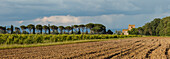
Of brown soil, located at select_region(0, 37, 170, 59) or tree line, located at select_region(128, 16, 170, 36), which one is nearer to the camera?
brown soil, located at select_region(0, 37, 170, 59)

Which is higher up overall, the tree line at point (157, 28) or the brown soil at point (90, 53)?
the tree line at point (157, 28)

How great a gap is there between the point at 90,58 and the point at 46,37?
2698 centimetres

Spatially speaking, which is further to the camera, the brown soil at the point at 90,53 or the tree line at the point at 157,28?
the tree line at the point at 157,28

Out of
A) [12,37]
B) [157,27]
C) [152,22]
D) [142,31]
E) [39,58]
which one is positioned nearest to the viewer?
[39,58]

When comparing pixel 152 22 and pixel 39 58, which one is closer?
pixel 39 58

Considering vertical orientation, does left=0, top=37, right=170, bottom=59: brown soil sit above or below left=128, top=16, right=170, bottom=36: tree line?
below

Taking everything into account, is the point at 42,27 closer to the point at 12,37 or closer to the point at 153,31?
the point at 153,31

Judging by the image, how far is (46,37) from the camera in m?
37.8

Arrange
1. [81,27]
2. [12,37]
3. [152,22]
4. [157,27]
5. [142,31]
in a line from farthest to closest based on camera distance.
→ [81,27] < [142,31] < [152,22] < [157,27] < [12,37]

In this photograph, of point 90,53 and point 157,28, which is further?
point 157,28

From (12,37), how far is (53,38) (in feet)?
30.8

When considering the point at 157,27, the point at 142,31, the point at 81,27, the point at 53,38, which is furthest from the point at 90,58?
the point at 81,27

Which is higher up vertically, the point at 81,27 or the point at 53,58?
the point at 81,27

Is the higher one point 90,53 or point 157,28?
point 157,28
